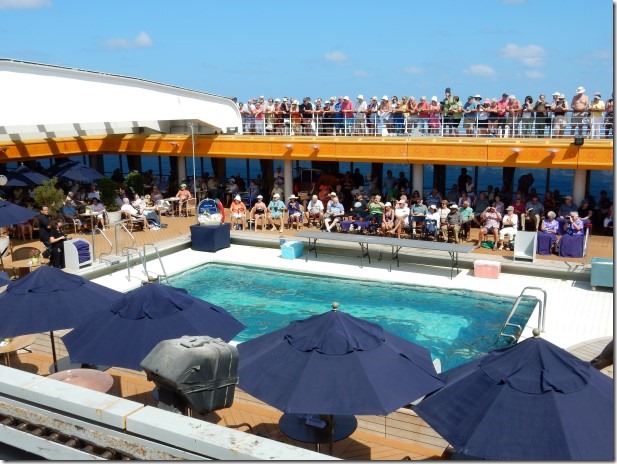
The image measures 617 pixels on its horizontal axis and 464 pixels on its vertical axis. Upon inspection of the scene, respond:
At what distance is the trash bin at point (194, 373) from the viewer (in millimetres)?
4109

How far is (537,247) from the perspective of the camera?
15.9 metres

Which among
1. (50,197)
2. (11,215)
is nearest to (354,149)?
(50,197)

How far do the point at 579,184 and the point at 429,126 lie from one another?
4937mm

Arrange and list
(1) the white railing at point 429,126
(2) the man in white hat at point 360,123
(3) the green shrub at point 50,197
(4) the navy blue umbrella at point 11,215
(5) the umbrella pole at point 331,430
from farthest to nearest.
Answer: (2) the man in white hat at point 360,123
(1) the white railing at point 429,126
(3) the green shrub at point 50,197
(4) the navy blue umbrella at point 11,215
(5) the umbrella pole at point 331,430

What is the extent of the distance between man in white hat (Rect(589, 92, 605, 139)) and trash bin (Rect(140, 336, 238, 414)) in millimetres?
15930

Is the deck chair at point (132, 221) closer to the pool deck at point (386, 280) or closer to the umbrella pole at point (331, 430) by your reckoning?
the pool deck at point (386, 280)

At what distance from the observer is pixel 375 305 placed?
1317cm

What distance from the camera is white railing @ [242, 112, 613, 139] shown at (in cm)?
1773

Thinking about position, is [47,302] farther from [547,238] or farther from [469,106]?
[469,106]

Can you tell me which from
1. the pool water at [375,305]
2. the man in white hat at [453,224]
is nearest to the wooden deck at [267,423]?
the pool water at [375,305]

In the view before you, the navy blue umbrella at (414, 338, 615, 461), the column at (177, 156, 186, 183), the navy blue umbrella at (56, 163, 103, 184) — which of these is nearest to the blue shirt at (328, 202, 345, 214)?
the column at (177, 156, 186, 183)

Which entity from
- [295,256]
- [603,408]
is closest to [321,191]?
[295,256]

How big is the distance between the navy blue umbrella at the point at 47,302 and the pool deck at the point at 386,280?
124 cm

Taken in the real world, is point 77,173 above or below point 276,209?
above
